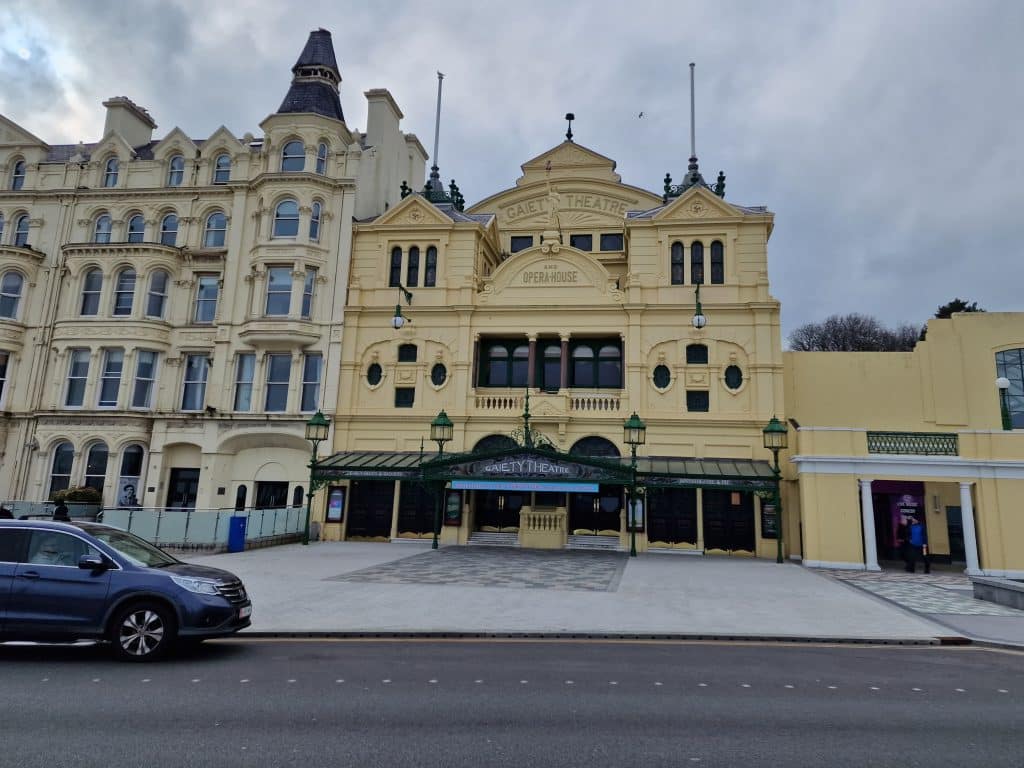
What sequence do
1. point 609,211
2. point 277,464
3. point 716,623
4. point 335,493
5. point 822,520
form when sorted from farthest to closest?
point 609,211, point 277,464, point 335,493, point 822,520, point 716,623

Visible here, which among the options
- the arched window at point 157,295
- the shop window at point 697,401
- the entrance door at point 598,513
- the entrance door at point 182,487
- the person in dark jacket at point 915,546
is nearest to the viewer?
the person in dark jacket at point 915,546

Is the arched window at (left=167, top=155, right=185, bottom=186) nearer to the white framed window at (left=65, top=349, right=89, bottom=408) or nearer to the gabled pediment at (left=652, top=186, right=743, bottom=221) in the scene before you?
the white framed window at (left=65, top=349, right=89, bottom=408)

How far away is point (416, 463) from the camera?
25.7m

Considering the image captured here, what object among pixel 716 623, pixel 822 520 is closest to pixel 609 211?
pixel 822 520

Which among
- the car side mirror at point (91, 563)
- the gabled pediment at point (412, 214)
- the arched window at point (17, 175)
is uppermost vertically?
the arched window at point (17, 175)

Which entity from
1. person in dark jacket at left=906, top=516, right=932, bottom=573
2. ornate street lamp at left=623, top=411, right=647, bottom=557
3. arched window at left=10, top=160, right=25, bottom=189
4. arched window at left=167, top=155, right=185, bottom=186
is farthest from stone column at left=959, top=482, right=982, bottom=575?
arched window at left=10, top=160, right=25, bottom=189

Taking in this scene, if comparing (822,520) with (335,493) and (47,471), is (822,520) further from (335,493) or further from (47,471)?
(47,471)

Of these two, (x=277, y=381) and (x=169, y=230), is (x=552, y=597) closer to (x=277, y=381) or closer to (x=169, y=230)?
(x=277, y=381)

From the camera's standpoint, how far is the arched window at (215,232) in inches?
1249

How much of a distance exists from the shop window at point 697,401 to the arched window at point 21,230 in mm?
32805

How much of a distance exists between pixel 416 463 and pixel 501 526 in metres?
4.69

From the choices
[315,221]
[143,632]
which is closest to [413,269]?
[315,221]

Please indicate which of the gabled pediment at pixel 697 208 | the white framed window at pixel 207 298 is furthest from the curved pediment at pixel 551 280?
the white framed window at pixel 207 298

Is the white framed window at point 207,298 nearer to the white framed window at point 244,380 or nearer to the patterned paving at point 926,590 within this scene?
the white framed window at point 244,380
